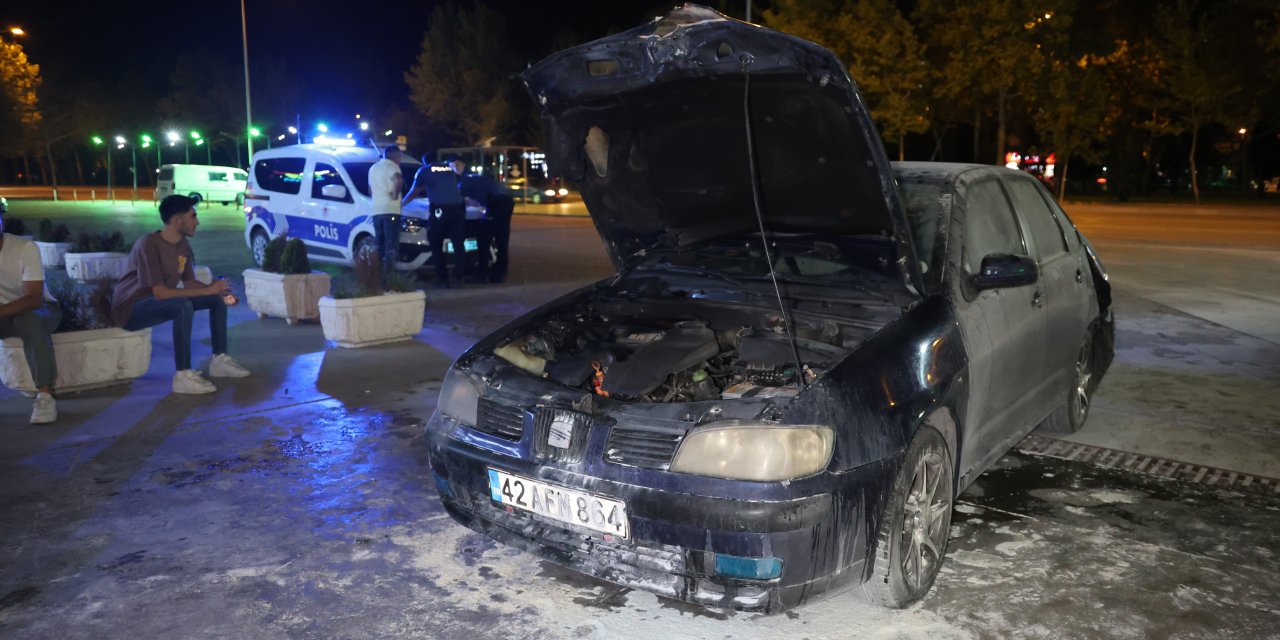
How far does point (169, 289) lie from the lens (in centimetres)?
679

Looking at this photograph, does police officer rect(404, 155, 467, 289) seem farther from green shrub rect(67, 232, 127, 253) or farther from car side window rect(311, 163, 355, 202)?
green shrub rect(67, 232, 127, 253)

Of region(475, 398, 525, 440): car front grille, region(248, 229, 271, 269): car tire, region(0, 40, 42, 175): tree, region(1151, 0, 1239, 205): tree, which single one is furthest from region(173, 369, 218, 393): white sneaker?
region(1151, 0, 1239, 205): tree

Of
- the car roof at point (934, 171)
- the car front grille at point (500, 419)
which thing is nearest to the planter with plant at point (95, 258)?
the car front grille at point (500, 419)

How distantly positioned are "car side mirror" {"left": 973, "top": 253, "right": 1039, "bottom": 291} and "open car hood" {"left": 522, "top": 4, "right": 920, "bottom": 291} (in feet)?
1.06

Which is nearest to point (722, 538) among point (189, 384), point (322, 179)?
point (189, 384)

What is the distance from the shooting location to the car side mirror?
160 inches

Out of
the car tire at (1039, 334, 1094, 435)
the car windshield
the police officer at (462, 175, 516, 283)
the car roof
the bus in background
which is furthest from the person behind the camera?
the bus in background

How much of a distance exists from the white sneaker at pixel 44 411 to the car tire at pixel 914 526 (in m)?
5.06

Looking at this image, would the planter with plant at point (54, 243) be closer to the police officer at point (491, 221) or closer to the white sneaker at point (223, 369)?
the police officer at point (491, 221)

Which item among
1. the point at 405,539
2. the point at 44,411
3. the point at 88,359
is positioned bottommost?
the point at 405,539

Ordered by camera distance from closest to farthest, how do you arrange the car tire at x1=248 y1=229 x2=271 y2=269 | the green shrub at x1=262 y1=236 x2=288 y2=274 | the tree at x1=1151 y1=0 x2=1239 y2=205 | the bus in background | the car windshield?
the car windshield
the green shrub at x1=262 y1=236 x2=288 y2=274
the car tire at x1=248 y1=229 x2=271 y2=269
the bus in background
the tree at x1=1151 y1=0 x2=1239 y2=205

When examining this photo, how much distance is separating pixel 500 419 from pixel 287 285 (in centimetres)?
666

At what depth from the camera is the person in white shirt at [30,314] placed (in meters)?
6.02

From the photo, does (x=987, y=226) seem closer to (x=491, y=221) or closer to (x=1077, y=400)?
(x=1077, y=400)
